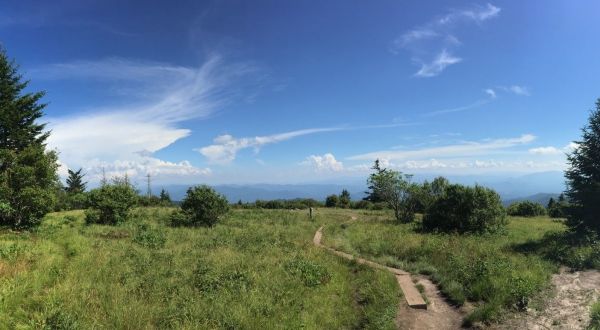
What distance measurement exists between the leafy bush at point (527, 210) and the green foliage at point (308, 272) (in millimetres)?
48244

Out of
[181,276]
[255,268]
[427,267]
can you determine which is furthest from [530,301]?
[181,276]

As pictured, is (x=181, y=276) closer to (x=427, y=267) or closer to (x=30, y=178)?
(x=427, y=267)

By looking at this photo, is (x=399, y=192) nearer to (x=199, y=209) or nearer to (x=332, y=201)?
(x=199, y=209)

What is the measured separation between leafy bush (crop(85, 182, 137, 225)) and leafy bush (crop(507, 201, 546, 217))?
166 ft

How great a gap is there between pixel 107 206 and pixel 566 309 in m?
31.5

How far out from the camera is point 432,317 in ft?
36.2

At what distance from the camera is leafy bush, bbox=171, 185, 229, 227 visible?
1266 inches

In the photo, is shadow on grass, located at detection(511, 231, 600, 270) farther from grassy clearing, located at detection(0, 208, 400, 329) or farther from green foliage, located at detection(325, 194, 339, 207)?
green foliage, located at detection(325, 194, 339, 207)

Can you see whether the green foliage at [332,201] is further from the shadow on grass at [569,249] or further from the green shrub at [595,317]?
the green shrub at [595,317]

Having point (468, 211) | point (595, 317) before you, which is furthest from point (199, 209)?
point (595, 317)

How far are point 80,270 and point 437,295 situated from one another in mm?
12435

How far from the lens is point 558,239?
64.5 feet

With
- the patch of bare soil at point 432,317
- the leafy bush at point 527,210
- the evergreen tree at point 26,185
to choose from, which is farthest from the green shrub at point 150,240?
the leafy bush at point 527,210

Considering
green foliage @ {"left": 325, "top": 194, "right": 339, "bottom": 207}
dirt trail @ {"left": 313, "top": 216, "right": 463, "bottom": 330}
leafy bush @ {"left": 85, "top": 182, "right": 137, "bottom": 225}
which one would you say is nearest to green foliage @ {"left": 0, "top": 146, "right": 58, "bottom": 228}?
leafy bush @ {"left": 85, "top": 182, "right": 137, "bottom": 225}
